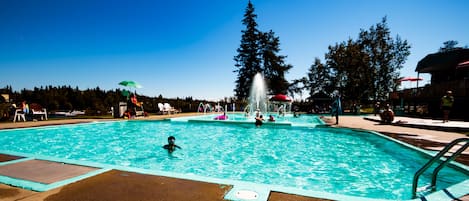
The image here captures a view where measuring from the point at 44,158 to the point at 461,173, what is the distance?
346 inches

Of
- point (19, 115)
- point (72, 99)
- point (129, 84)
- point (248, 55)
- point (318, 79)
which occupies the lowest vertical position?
point (19, 115)

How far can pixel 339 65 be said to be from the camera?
109ft

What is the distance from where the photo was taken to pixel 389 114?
1337 centimetres

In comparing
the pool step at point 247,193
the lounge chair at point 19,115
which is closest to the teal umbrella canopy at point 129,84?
the lounge chair at point 19,115

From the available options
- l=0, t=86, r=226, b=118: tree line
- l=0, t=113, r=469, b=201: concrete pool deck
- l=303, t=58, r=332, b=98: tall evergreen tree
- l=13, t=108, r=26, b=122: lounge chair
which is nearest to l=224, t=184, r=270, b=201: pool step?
l=0, t=113, r=469, b=201: concrete pool deck

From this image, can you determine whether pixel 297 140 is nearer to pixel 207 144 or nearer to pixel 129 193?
pixel 207 144

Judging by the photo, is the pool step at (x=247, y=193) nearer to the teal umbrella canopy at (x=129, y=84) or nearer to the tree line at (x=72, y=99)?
the teal umbrella canopy at (x=129, y=84)

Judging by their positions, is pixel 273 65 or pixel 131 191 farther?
pixel 273 65

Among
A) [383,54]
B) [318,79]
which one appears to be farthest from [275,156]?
[383,54]

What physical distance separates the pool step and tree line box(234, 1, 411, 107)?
32269 millimetres

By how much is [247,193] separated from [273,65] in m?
36.6

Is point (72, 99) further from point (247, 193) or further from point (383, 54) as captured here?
point (383, 54)

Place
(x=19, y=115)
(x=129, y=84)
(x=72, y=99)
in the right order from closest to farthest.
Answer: (x=19, y=115)
(x=129, y=84)
(x=72, y=99)

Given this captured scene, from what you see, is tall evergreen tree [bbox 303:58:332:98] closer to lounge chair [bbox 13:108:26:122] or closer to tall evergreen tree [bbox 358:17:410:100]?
tall evergreen tree [bbox 358:17:410:100]
